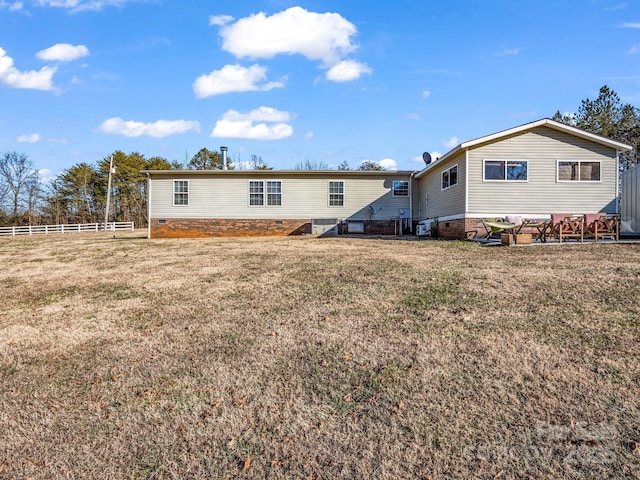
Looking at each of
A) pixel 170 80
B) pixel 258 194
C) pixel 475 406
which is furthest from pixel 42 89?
pixel 475 406

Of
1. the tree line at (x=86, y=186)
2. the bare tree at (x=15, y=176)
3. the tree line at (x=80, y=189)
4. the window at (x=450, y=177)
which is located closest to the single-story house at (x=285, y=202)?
the window at (x=450, y=177)

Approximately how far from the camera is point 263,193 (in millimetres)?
17891

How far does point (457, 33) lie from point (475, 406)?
10977mm

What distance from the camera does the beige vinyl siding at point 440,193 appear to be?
12.9m

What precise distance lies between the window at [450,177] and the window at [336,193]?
495 centimetres

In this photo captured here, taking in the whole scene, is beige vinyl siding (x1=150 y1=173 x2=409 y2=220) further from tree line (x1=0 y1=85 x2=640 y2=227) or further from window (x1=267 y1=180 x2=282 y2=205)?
tree line (x1=0 y1=85 x2=640 y2=227)

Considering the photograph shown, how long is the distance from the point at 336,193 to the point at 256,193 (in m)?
3.85

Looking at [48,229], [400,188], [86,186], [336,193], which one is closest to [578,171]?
[400,188]

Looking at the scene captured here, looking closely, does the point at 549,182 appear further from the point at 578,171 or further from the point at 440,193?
the point at 440,193

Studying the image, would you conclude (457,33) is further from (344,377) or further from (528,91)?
(344,377)

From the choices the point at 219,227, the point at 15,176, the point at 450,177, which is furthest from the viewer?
the point at 15,176

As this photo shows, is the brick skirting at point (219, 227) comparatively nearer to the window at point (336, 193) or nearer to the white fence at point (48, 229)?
the window at point (336, 193)

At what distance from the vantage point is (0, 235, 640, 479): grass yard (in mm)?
2170

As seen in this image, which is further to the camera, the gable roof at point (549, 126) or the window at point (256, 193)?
the window at point (256, 193)
